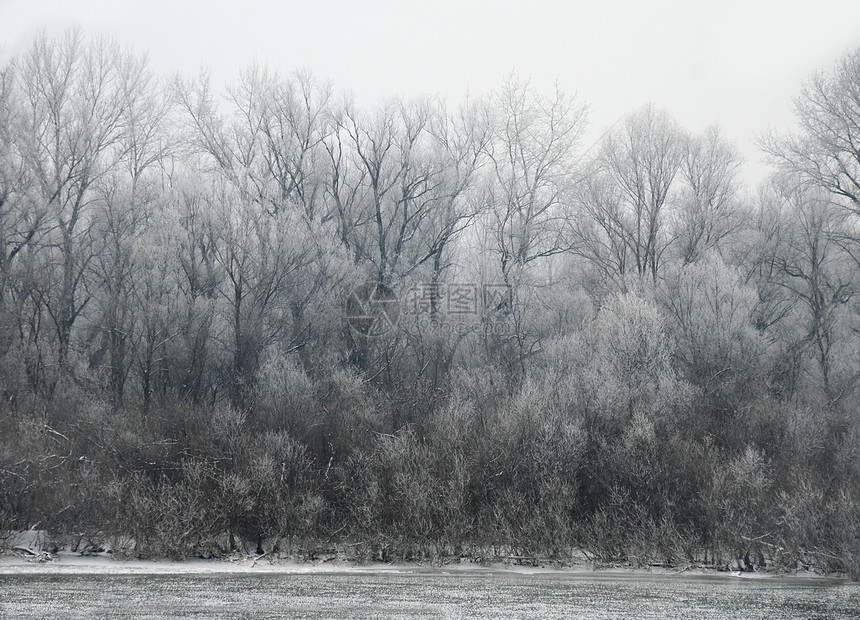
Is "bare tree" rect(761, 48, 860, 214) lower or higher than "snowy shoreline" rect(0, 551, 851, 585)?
higher

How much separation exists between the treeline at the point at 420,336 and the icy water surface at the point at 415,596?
1927mm

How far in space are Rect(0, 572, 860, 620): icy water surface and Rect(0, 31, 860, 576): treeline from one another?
1927 mm

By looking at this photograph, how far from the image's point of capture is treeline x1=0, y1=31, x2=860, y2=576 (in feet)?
70.7

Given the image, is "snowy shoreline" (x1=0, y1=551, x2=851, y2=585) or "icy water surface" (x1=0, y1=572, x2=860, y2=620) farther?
"snowy shoreline" (x1=0, y1=551, x2=851, y2=585)

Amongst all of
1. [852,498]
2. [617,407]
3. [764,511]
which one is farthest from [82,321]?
[852,498]

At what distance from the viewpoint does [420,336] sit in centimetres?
3334

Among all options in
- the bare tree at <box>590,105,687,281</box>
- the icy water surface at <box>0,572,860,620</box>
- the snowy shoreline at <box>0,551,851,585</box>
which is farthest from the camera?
the bare tree at <box>590,105,687,281</box>

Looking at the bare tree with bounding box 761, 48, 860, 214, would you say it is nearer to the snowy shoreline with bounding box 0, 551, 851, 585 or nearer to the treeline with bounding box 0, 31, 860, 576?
the treeline with bounding box 0, 31, 860, 576

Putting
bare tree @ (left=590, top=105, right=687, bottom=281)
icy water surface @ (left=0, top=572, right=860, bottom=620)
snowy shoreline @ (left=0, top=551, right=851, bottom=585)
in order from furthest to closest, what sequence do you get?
bare tree @ (left=590, top=105, right=687, bottom=281)
snowy shoreline @ (left=0, top=551, right=851, bottom=585)
icy water surface @ (left=0, top=572, right=860, bottom=620)

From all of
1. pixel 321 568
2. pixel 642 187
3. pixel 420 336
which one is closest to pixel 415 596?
pixel 321 568

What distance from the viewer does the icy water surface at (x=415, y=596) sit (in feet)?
50.5

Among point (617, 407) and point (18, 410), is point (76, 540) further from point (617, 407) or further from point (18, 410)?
point (617, 407)

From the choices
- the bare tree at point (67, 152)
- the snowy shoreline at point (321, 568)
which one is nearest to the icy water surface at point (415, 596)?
the snowy shoreline at point (321, 568)

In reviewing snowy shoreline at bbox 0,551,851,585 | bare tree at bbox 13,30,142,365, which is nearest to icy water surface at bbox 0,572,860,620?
snowy shoreline at bbox 0,551,851,585
